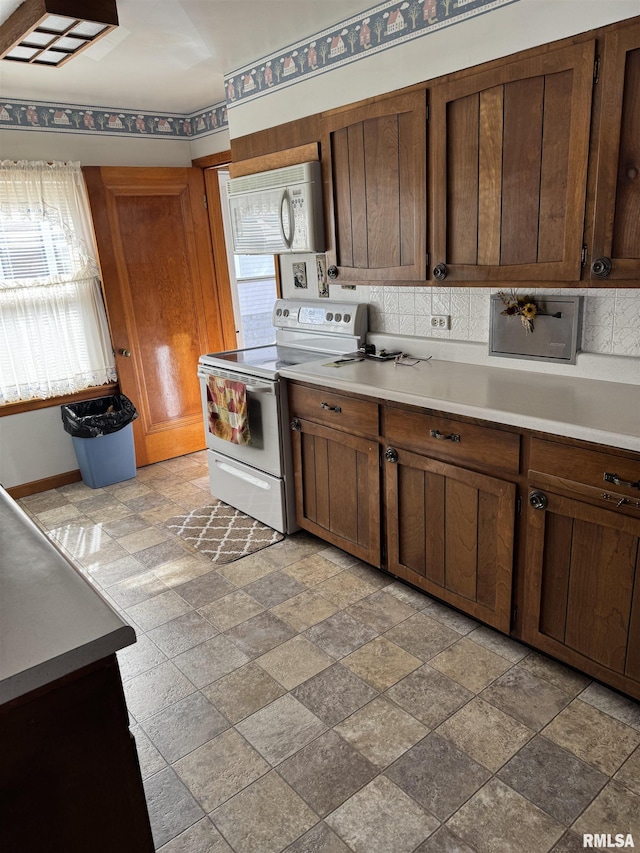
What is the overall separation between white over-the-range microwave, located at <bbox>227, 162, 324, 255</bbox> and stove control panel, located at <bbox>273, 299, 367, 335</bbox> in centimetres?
39

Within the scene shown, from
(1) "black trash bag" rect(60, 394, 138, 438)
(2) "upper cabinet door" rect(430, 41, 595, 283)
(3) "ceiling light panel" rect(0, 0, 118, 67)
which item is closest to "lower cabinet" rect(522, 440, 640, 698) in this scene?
(2) "upper cabinet door" rect(430, 41, 595, 283)

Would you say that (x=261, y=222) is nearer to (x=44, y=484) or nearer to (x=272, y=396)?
(x=272, y=396)

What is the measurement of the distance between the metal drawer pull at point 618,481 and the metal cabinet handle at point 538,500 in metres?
0.24

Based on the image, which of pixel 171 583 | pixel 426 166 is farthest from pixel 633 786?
pixel 426 166

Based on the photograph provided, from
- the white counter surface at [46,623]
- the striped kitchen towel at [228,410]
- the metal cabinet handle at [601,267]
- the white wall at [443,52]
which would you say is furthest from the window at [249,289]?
the white counter surface at [46,623]

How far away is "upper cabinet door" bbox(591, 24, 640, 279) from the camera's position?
1856 millimetres

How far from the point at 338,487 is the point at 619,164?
1.75 m

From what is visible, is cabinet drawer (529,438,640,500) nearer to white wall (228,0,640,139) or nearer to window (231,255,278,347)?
white wall (228,0,640,139)

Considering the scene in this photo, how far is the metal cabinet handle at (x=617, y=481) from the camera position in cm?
178

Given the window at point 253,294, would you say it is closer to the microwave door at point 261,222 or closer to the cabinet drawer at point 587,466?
the microwave door at point 261,222

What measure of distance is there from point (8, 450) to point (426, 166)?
10.6 feet

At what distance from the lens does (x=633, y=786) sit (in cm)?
174

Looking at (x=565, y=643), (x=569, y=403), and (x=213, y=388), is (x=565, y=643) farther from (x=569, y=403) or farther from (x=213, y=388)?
(x=213, y=388)

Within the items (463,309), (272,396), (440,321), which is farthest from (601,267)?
(272,396)
